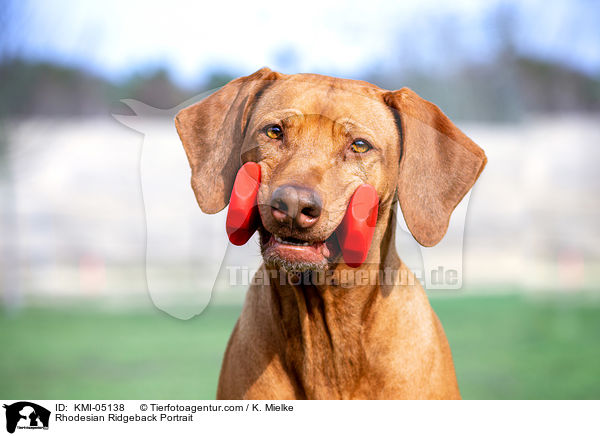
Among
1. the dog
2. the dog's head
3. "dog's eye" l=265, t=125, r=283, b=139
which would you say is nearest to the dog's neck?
the dog

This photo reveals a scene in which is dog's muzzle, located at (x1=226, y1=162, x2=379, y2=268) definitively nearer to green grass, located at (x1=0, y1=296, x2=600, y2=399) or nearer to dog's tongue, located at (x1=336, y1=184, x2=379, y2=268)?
dog's tongue, located at (x1=336, y1=184, x2=379, y2=268)

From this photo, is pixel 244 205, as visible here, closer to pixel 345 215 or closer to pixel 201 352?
pixel 345 215

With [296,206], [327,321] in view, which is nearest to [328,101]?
[296,206]

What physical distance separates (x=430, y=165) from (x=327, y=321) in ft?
2.84

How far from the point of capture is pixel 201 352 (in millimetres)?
8375

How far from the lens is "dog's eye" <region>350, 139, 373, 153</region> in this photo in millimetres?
2652

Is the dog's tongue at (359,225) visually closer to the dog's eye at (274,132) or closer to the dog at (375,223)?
the dog at (375,223)

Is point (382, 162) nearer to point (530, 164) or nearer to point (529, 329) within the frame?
point (530, 164)

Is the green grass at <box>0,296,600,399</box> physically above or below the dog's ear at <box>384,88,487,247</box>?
below

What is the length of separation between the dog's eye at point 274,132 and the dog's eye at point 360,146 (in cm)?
32

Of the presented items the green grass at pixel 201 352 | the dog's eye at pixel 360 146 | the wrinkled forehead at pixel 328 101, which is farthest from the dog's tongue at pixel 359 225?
the green grass at pixel 201 352

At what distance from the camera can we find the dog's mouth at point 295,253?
244 cm

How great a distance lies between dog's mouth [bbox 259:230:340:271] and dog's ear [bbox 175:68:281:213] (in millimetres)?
438
